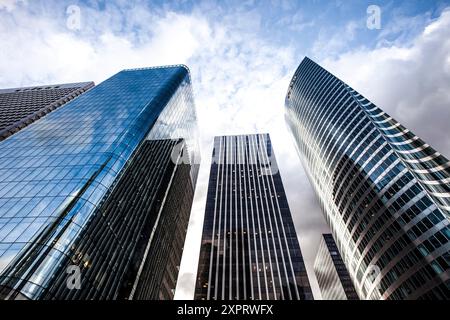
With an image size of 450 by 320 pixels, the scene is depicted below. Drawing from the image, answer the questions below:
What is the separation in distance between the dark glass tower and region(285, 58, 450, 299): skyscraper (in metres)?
113

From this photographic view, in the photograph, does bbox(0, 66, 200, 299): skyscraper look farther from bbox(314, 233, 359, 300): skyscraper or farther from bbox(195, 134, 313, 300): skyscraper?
bbox(314, 233, 359, 300): skyscraper

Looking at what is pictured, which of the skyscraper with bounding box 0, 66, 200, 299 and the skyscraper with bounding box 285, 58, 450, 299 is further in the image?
the skyscraper with bounding box 285, 58, 450, 299

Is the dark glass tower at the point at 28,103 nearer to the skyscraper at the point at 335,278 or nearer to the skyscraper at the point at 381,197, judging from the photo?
the skyscraper at the point at 381,197

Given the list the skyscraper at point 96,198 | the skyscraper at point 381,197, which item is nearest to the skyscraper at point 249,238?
the skyscraper at point 96,198

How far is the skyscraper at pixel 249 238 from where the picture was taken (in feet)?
252

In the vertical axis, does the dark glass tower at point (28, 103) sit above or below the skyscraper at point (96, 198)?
above

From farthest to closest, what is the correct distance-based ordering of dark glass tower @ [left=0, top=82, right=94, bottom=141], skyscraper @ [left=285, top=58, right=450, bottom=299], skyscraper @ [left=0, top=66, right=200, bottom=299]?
dark glass tower @ [left=0, top=82, right=94, bottom=141] < skyscraper @ [left=285, top=58, right=450, bottom=299] < skyscraper @ [left=0, top=66, right=200, bottom=299]

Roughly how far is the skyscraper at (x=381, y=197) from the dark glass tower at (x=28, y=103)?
11252 cm

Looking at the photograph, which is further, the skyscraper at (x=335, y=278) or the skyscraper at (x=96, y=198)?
the skyscraper at (x=335, y=278)

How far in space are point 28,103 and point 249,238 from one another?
108 meters

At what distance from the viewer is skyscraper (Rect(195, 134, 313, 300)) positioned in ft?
252

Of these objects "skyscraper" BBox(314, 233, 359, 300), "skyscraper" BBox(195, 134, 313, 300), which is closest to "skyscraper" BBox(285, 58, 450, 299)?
"skyscraper" BBox(195, 134, 313, 300)

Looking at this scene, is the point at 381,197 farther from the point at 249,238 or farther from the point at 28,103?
the point at 28,103

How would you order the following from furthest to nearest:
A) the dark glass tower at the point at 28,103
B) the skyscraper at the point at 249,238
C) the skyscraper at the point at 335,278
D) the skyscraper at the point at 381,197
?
the skyscraper at the point at 335,278
the dark glass tower at the point at 28,103
the skyscraper at the point at 249,238
the skyscraper at the point at 381,197
